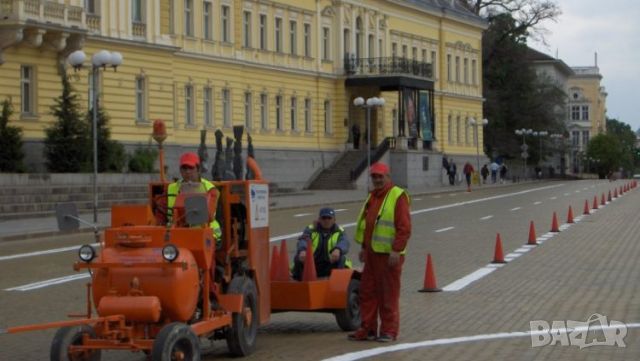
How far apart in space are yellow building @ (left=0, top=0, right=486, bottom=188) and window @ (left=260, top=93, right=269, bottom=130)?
93mm

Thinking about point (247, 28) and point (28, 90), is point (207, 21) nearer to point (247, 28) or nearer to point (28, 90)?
point (247, 28)

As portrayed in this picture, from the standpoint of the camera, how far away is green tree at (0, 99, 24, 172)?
42312 mm

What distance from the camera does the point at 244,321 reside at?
1184 cm

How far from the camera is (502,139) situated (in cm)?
11169

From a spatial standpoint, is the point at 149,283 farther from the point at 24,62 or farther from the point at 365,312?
the point at 24,62

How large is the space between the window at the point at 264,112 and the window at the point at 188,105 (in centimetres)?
793

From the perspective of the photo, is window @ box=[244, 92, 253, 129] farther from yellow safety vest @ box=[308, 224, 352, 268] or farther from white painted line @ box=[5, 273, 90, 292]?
yellow safety vest @ box=[308, 224, 352, 268]

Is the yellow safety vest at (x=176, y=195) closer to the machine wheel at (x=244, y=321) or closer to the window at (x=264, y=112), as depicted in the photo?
the machine wheel at (x=244, y=321)

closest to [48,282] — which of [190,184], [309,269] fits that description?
[309,269]

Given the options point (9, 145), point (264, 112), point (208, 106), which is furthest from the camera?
point (264, 112)

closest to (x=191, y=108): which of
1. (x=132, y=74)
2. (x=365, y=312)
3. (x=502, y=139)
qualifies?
(x=132, y=74)

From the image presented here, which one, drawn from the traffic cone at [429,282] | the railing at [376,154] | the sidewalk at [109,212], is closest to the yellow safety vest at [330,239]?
the sidewalk at [109,212]

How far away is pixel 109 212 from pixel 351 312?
90.4 ft

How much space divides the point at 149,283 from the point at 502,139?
103 m
